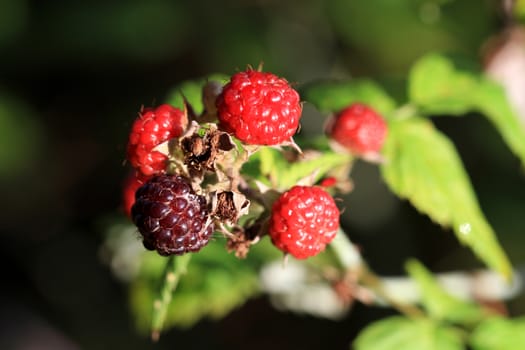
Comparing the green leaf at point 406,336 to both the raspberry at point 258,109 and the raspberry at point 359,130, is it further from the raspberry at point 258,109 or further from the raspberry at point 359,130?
the raspberry at point 258,109

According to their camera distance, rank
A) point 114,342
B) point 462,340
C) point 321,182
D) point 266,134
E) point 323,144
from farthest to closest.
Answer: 1. point 114,342
2. point 462,340
3. point 323,144
4. point 321,182
5. point 266,134

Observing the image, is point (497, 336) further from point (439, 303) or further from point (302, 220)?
point (302, 220)

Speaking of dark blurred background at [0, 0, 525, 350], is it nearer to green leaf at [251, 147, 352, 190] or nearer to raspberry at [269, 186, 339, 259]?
green leaf at [251, 147, 352, 190]

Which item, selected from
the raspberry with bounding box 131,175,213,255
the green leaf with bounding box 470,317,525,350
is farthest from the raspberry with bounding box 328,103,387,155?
the green leaf with bounding box 470,317,525,350

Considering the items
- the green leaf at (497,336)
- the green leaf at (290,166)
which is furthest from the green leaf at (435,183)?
the green leaf at (497,336)

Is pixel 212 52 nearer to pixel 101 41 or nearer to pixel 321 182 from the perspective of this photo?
pixel 101 41

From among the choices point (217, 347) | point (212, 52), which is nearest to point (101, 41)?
point (212, 52)
